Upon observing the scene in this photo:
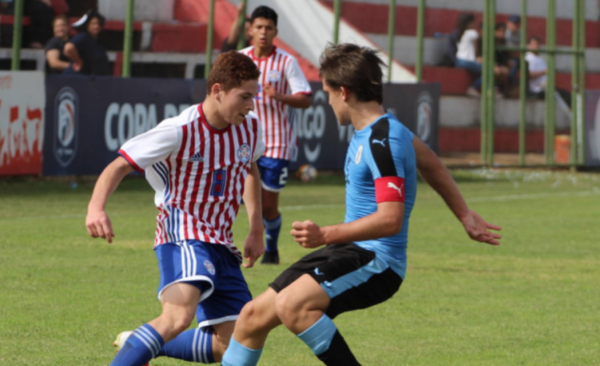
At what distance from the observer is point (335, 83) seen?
464 cm

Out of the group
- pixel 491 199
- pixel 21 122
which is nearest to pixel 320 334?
A: pixel 21 122

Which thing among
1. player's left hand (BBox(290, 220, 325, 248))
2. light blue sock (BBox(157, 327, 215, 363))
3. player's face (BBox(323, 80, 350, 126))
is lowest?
light blue sock (BBox(157, 327, 215, 363))

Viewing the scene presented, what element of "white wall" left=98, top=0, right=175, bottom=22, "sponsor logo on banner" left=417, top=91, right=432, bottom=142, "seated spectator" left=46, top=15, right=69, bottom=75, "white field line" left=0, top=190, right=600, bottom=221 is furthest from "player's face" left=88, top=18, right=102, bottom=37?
"sponsor logo on banner" left=417, top=91, right=432, bottom=142

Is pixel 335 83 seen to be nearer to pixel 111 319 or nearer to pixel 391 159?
pixel 391 159

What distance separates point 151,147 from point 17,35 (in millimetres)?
11565

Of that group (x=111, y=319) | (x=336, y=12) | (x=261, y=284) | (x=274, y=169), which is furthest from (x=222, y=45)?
(x=111, y=319)

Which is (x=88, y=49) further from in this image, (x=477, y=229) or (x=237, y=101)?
(x=477, y=229)

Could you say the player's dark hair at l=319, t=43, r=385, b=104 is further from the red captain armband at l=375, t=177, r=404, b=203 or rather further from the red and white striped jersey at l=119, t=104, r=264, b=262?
the red and white striped jersey at l=119, t=104, r=264, b=262

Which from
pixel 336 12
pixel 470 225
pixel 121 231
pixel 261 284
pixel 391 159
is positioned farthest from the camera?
pixel 336 12

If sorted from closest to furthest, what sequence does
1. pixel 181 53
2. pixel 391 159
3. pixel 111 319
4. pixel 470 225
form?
pixel 391 159, pixel 470 225, pixel 111 319, pixel 181 53

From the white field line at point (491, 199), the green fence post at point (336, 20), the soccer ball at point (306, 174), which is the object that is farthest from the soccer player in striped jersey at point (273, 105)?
the green fence post at point (336, 20)

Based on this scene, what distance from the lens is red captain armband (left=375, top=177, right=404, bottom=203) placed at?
4434mm

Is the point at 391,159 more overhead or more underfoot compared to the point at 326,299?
more overhead

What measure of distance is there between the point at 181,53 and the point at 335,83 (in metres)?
14.4
